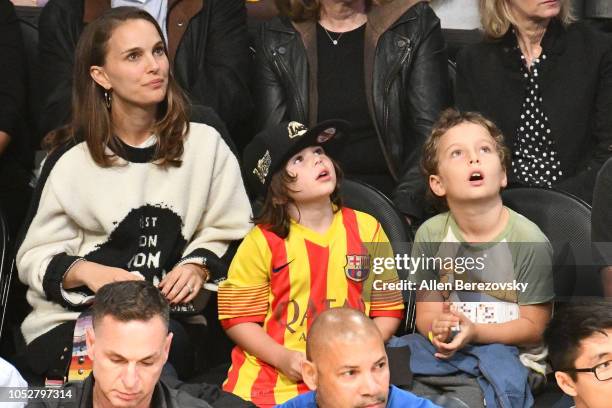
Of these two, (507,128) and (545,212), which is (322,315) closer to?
(545,212)

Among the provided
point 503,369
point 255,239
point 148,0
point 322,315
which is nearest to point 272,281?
point 255,239

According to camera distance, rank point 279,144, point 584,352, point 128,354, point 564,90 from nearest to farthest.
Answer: point 128,354, point 584,352, point 279,144, point 564,90

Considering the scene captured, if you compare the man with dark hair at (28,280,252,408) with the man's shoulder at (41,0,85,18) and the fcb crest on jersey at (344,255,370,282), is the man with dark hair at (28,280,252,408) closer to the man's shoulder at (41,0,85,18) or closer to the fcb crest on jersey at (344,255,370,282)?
the fcb crest on jersey at (344,255,370,282)

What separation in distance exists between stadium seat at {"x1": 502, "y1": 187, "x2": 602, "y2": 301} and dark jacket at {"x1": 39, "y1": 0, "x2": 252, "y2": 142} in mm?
1111

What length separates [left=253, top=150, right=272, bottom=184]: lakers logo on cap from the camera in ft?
13.1

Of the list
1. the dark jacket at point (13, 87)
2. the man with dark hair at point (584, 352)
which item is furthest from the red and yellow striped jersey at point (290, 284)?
the dark jacket at point (13, 87)

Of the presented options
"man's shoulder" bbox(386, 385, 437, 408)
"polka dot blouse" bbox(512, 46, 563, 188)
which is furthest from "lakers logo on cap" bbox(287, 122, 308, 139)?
"man's shoulder" bbox(386, 385, 437, 408)

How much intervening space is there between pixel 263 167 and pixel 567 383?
1185mm

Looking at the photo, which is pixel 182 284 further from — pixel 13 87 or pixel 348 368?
pixel 13 87

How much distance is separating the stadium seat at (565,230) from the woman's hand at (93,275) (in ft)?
4.09

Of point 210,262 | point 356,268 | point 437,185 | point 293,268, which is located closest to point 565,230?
point 437,185

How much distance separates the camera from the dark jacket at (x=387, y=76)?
4.67m

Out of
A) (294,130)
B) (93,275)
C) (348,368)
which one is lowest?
(93,275)

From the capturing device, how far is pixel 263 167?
4.01m
